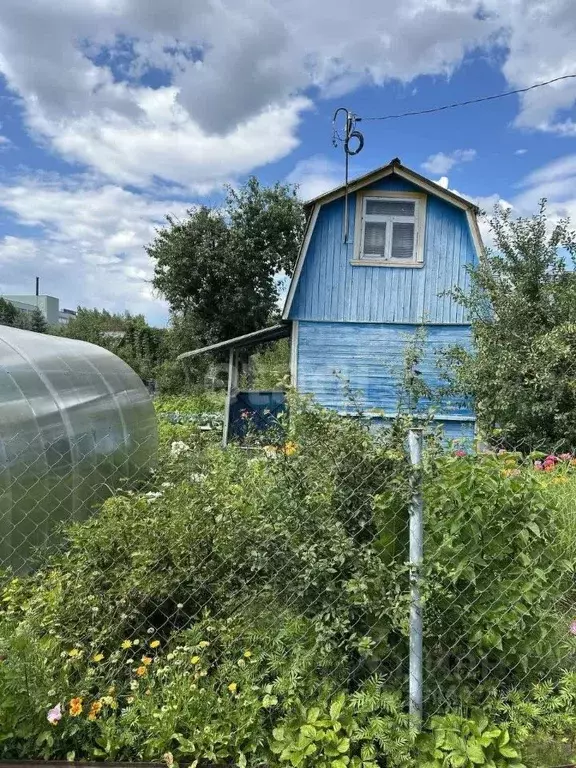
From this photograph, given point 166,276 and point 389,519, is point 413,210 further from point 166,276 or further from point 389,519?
point 166,276

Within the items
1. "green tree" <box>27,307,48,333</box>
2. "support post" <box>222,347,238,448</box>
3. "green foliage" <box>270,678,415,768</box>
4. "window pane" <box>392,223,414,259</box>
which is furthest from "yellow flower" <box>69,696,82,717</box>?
"green tree" <box>27,307,48,333</box>

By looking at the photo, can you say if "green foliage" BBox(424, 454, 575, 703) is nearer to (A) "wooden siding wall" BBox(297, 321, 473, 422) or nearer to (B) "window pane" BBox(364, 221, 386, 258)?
(A) "wooden siding wall" BBox(297, 321, 473, 422)

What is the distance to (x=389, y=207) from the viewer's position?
10109mm

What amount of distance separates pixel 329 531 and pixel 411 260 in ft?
28.4

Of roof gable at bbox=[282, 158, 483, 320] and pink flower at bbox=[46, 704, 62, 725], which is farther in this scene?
roof gable at bbox=[282, 158, 483, 320]

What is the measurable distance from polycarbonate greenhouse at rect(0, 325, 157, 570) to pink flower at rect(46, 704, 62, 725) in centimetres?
137

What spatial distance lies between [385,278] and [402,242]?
2.47 ft

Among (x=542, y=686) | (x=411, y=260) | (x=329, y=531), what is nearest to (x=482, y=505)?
(x=329, y=531)

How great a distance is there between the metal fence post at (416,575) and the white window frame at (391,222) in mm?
8337

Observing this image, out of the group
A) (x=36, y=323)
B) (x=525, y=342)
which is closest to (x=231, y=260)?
(x=525, y=342)

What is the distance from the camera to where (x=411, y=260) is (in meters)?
10.1

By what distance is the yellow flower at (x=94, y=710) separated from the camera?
2.20m

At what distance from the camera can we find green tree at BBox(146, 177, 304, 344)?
19828 mm

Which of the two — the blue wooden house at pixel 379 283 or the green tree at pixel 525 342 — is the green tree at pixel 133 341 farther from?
the green tree at pixel 525 342
